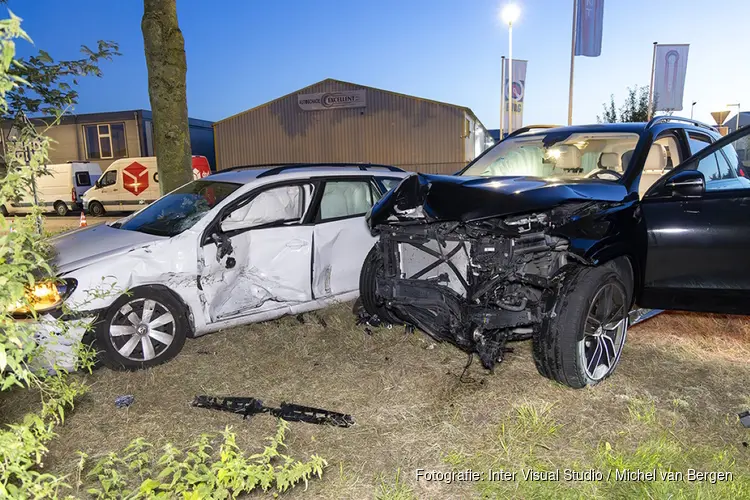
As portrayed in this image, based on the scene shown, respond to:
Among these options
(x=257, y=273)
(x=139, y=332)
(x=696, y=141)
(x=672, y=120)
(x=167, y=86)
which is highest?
(x=167, y=86)

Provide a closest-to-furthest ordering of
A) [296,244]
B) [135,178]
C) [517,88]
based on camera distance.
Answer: [296,244], [135,178], [517,88]

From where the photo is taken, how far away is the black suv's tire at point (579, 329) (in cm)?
337

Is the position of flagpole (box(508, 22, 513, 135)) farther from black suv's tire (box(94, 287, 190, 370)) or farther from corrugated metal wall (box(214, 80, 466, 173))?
black suv's tire (box(94, 287, 190, 370))

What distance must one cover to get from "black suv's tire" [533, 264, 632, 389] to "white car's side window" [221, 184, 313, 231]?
8.15 ft

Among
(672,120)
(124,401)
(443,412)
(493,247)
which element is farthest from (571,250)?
(124,401)

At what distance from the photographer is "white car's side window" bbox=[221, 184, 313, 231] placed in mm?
4859

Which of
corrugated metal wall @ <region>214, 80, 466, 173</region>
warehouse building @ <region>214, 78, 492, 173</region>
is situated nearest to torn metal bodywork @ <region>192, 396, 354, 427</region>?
corrugated metal wall @ <region>214, 80, 466, 173</region>

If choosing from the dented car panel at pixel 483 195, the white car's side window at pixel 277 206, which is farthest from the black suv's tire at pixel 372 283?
the white car's side window at pixel 277 206

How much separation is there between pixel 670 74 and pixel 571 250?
2119 centimetres

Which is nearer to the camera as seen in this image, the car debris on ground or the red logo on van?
the car debris on ground

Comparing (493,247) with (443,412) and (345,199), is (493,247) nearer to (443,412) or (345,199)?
(443,412)

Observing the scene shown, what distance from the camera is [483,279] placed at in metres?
3.66

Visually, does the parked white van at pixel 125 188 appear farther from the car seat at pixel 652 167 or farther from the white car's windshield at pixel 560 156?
the car seat at pixel 652 167

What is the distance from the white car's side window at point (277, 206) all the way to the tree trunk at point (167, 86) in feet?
8.87
